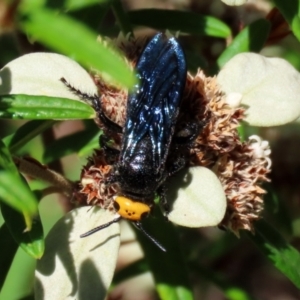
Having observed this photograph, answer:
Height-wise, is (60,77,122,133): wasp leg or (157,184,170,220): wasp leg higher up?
(60,77,122,133): wasp leg

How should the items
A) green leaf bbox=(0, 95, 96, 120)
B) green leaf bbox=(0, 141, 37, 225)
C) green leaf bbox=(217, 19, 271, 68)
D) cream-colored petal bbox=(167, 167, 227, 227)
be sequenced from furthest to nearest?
1. green leaf bbox=(217, 19, 271, 68)
2. cream-colored petal bbox=(167, 167, 227, 227)
3. green leaf bbox=(0, 95, 96, 120)
4. green leaf bbox=(0, 141, 37, 225)

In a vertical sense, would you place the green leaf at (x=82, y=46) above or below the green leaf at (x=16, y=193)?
above

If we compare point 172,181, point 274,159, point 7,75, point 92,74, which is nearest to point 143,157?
point 172,181

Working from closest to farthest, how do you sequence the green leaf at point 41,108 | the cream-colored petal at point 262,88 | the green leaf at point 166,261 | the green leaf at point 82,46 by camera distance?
1. the green leaf at point 82,46
2. the green leaf at point 41,108
3. the cream-colored petal at point 262,88
4. the green leaf at point 166,261

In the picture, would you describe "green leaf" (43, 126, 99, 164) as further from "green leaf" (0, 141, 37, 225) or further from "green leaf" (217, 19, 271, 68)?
"green leaf" (0, 141, 37, 225)

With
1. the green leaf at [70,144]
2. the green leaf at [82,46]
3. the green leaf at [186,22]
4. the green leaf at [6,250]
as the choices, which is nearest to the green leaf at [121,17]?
the green leaf at [186,22]

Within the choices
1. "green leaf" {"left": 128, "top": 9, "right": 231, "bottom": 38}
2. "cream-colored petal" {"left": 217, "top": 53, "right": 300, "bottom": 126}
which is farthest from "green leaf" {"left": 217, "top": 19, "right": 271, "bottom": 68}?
"cream-colored petal" {"left": 217, "top": 53, "right": 300, "bottom": 126}

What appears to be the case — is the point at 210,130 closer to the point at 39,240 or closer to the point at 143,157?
the point at 143,157

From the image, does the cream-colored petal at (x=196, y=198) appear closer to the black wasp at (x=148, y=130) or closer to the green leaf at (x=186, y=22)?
the black wasp at (x=148, y=130)
